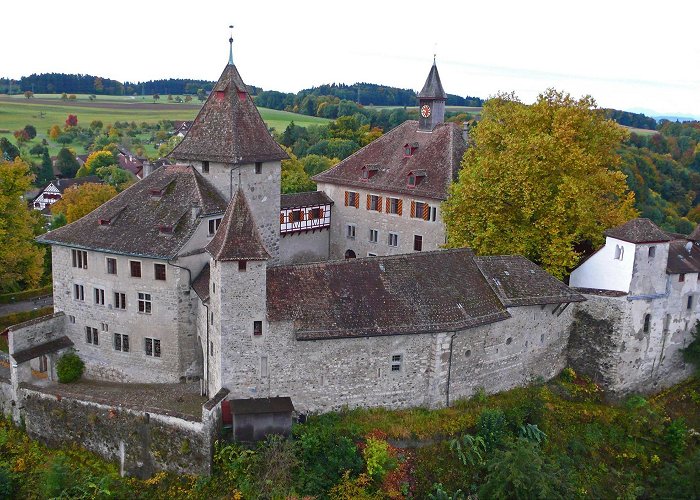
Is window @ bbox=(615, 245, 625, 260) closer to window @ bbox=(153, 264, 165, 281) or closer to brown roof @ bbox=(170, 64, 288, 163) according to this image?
brown roof @ bbox=(170, 64, 288, 163)

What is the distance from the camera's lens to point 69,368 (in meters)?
37.7

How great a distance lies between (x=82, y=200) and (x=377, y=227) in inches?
1121

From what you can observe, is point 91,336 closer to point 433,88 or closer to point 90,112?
point 433,88

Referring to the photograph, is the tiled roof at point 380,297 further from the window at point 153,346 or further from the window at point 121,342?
the window at point 121,342

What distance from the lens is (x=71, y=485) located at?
102ft

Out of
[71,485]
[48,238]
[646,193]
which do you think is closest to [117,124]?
[646,193]

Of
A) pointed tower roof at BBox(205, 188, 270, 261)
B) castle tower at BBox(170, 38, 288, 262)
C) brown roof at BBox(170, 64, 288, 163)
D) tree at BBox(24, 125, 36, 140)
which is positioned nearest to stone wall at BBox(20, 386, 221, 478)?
→ pointed tower roof at BBox(205, 188, 270, 261)

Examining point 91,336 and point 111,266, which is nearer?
point 111,266

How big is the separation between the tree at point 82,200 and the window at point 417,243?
2958 cm

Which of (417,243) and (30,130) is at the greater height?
(30,130)

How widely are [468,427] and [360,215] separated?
2259 cm

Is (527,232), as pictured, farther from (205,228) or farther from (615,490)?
(205,228)

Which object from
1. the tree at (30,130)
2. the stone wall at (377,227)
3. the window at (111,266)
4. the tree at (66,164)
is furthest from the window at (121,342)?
the tree at (30,130)

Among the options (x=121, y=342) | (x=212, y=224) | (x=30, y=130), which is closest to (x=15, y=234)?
(x=121, y=342)
